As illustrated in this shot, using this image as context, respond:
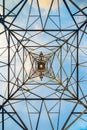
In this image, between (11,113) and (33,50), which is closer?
(11,113)

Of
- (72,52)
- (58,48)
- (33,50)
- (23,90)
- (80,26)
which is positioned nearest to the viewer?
(80,26)

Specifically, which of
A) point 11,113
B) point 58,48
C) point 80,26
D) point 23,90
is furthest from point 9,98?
point 58,48

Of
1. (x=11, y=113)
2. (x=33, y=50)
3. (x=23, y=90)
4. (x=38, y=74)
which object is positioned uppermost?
(x=33, y=50)

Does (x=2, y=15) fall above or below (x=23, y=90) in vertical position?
above

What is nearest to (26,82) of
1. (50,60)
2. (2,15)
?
(50,60)

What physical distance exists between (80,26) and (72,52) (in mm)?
3946

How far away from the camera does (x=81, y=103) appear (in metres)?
18.3

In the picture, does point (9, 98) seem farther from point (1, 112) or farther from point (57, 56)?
point (57, 56)

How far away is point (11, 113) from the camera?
711 inches

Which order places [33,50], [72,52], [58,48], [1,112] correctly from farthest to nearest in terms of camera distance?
1. [33,50]
2. [58,48]
3. [72,52]
4. [1,112]

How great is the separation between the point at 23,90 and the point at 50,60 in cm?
964

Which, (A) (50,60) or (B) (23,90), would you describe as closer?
(B) (23,90)

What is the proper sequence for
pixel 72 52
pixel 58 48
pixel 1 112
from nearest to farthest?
pixel 1 112, pixel 72 52, pixel 58 48

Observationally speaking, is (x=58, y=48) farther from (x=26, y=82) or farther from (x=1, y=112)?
(x=1, y=112)
